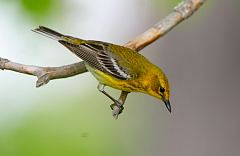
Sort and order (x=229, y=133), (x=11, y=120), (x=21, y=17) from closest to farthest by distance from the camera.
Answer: (x=21, y=17) → (x=11, y=120) → (x=229, y=133)

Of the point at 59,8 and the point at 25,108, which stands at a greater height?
the point at 59,8

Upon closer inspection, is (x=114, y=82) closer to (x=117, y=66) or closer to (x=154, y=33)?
(x=117, y=66)

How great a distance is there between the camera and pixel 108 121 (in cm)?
755

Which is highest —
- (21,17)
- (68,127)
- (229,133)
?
(21,17)

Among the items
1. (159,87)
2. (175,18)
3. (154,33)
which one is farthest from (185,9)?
(159,87)

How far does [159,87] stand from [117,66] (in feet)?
1.73

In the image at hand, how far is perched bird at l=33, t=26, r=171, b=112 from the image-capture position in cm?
575

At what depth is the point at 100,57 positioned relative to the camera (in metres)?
6.08

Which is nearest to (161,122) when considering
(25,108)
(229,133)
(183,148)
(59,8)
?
(183,148)

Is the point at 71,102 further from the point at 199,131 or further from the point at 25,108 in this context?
the point at 199,131

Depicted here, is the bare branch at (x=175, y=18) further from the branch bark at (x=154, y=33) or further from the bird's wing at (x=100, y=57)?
the bird's wing at (x=100, y=57)

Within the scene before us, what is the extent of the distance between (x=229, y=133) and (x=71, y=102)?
143cm

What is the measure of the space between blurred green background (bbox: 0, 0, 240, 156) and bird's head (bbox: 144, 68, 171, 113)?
540mm

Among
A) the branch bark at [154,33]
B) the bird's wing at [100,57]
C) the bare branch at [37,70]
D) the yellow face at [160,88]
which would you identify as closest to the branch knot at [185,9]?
the branch bark at [154,33]
